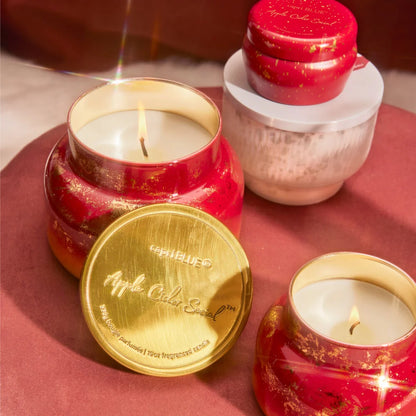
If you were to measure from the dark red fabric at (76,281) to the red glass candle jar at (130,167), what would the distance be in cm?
5

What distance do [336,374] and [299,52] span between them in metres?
0.28

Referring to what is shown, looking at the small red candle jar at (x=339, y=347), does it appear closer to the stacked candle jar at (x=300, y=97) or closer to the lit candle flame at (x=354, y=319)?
the lit candle flame at (x=354, y=319)

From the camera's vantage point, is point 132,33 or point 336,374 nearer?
point 336,374

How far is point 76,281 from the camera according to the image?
0.58 m

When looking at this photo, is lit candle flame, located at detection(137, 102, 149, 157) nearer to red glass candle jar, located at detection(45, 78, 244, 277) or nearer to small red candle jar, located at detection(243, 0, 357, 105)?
red glass candle jar, located at detection(45, 78, 244, 277)

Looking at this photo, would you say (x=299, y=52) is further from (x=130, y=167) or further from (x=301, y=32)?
(x=130, y=167)

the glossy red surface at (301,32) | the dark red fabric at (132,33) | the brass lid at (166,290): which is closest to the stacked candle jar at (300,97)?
the glossy red surface at (301,32)

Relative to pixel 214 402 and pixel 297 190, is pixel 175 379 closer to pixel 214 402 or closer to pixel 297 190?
pixel 214 402

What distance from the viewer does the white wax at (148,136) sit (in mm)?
559

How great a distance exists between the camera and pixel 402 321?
0.47m

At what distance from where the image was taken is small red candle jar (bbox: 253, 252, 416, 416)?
16.4 inches

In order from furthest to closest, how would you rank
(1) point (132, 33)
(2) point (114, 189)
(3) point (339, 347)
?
(1) point (132, 33)
(2) point (114, 189)
(3) point (339, 347)

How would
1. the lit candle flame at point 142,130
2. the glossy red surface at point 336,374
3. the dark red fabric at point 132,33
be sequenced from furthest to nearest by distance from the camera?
1. the dark red fabric at point 132,33
2. the lit candle flame at point 142,130
3. the glossy red surface at point 336,374

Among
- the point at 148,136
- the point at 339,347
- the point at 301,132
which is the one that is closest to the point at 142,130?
the point at 148,136
